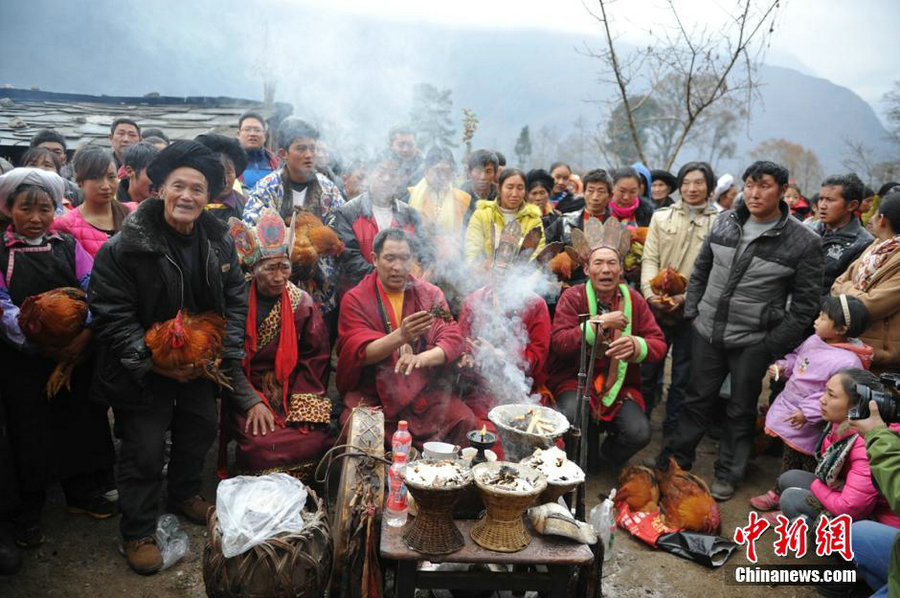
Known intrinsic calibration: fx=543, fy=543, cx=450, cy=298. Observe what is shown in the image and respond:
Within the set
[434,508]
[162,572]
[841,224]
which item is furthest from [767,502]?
[162,572]

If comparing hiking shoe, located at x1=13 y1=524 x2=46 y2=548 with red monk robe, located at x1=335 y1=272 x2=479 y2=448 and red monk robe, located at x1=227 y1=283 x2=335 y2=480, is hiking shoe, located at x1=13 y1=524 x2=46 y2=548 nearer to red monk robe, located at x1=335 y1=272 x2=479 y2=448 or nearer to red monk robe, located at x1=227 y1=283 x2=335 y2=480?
red monk robe, located at x1=227 y1=283 x2=335 y2=480

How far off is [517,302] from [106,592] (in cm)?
353

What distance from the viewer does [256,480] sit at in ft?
9.63

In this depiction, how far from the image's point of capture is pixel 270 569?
8.36 feet

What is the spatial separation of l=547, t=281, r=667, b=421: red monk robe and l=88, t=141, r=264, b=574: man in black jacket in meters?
2.72

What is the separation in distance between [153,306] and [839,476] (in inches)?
182

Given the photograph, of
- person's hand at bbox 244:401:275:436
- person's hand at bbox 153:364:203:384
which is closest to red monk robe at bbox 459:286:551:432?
person's hand at bbox 244:401:275:436

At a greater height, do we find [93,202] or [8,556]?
[93,202]

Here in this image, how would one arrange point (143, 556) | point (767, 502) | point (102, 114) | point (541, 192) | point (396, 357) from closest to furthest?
point (143, 556) < point (396, 357) < point (767, 502) < point (541, 192) < point (102, 114)

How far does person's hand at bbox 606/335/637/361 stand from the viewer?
444 cm

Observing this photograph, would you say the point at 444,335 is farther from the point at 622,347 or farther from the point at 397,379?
the point at 622,347

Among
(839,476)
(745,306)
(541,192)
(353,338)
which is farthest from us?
(541,192)

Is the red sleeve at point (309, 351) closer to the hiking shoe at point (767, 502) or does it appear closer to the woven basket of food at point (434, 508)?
the woven basket of food at point (434, 508)

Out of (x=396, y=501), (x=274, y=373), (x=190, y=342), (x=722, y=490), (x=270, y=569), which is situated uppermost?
(x=190, y=342)
